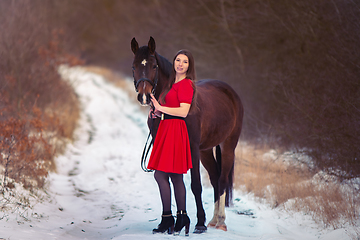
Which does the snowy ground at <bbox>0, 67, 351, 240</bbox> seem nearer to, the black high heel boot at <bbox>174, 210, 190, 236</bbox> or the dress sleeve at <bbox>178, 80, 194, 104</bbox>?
the black high heel boot at <bbox>174, 210, 190, 236</bbox>

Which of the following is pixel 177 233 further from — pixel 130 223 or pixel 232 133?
pixel 232 133

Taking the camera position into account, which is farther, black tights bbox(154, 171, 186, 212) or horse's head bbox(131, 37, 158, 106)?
black tights bbox(154, 171, 186, 212)

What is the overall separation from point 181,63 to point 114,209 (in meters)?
2.67

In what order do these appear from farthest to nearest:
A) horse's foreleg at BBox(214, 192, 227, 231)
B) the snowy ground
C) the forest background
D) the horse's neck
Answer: the forest background, horse's foreleg at BBox(214, 192, 227, 231), the snowy ground, the horse's neck

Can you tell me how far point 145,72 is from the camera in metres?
3.52

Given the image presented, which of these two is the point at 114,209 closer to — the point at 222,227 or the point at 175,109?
the point at 222,227

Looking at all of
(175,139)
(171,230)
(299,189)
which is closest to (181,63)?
(175,139)

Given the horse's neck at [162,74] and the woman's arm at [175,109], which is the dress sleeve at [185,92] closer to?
the woman's arm at [175,109]

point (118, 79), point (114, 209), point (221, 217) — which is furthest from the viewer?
point (118, 79)

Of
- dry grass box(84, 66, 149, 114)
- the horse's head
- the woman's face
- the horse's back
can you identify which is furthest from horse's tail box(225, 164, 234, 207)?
dry grass box(84, 66, 149, 114)

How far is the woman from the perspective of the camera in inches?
140

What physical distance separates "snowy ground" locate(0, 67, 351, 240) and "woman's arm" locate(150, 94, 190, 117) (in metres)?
1.26

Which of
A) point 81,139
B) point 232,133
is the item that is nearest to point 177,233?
point 232,133

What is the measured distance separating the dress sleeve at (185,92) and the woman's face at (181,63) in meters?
0.14
